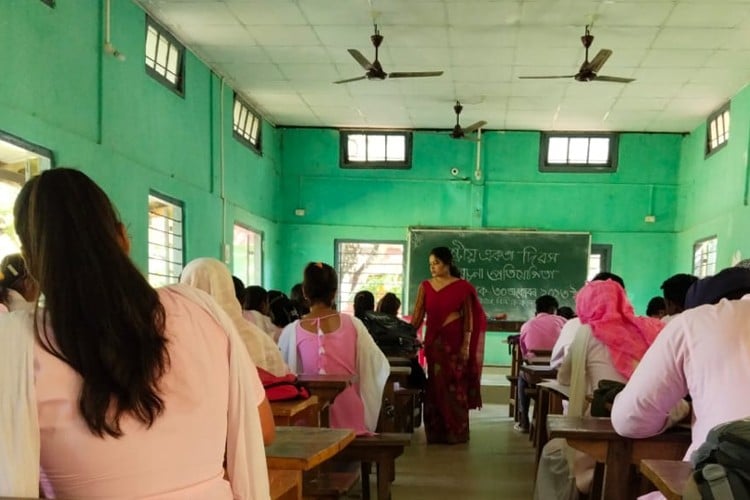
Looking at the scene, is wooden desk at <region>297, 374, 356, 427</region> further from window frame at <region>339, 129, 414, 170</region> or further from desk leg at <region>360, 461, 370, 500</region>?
window frame at <region>339, 129, 414, 170</region>

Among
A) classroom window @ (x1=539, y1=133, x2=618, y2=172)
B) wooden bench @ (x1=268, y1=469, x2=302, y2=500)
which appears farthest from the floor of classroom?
classroom window @ (x1=539, y1=133, x2=618, y2=172)

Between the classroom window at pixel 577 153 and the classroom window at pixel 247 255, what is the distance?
4.11 metres

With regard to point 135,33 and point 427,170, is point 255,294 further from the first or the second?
point 427,170

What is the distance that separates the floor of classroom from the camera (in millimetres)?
3426

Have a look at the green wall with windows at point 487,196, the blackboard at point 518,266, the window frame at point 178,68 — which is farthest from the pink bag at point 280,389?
the green wall with windows at point 487,196

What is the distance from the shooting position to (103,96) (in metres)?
4.29

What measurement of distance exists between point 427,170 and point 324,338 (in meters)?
5.93

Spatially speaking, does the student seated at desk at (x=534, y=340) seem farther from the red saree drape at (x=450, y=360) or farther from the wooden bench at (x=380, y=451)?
the wooden bench at (x=380, y=451)

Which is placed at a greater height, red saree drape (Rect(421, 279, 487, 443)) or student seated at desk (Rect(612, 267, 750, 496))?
student seated at desk (Rect(612, 267, 750, 496))

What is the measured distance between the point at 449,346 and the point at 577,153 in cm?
525

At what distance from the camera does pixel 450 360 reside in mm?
A: 4441

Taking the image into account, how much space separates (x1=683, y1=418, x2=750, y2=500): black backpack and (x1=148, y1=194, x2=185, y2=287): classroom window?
459 cm

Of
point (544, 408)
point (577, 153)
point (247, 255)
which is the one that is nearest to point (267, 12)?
point (247, 255)

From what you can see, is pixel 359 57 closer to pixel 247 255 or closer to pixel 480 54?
pixel 480 54
